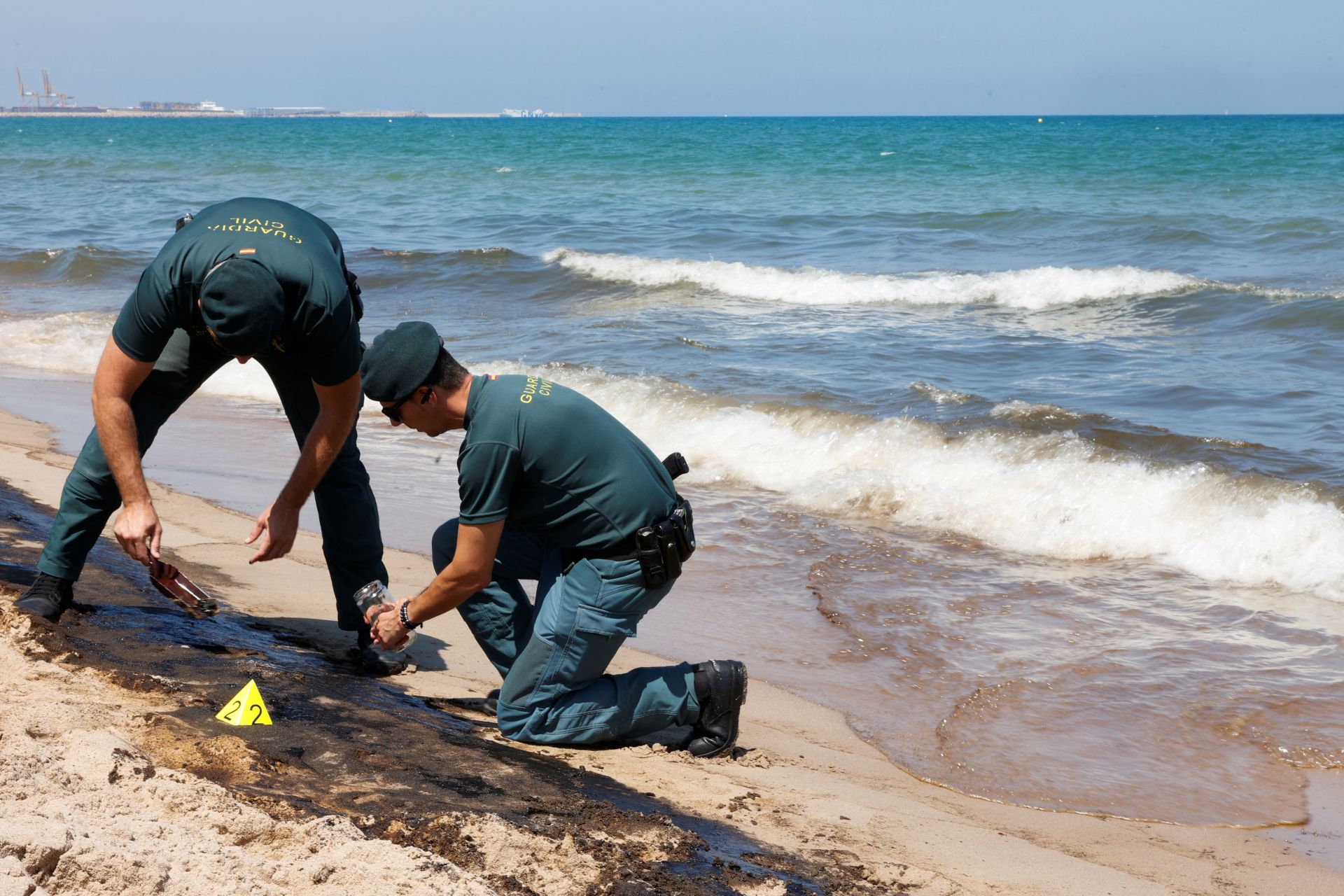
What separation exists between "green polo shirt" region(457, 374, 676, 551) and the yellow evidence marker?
759mm

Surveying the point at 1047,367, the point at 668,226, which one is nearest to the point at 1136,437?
the point at 1047,367

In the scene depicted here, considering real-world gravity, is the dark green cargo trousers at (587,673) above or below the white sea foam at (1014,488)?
above

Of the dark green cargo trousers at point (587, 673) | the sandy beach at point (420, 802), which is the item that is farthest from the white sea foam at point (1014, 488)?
the dark green cargo trousers at point (587, 673)

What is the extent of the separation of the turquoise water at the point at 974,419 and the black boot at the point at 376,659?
1.21 meters

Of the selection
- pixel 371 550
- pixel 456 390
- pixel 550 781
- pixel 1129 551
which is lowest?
pixel 1129 551

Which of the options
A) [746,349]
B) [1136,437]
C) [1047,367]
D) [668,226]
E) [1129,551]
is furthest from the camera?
[668,226]

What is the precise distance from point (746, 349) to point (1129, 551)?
5582 mm

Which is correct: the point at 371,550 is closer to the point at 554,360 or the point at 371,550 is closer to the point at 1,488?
the point at 1,488

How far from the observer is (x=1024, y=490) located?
7051mm

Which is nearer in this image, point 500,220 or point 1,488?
point 1,488

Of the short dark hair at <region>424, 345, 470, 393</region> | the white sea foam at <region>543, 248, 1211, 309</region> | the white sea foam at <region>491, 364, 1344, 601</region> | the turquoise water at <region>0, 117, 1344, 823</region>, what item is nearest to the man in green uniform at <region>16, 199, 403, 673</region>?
the short dark hair at <region>424, 345, 470, 393</region>

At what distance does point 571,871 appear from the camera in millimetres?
2535

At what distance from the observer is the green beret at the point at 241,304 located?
309cm

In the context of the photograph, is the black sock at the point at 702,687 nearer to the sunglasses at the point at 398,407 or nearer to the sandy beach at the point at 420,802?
the sandy beach at the point at 420,802
